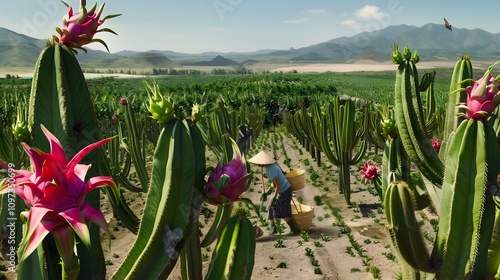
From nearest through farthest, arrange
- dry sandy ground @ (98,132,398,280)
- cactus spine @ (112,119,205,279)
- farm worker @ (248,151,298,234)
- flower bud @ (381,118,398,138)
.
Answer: cactus spine @ (112,119,205,279) < flower bud @ (381,118,398,138) < dry sandy ground @ (98,132,398,280) < farm worker @ (248,151,298,234)

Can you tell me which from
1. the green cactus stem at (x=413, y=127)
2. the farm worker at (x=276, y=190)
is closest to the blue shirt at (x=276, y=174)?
the farm worker at (x=276, y=190)

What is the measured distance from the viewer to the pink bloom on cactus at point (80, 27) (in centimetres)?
174

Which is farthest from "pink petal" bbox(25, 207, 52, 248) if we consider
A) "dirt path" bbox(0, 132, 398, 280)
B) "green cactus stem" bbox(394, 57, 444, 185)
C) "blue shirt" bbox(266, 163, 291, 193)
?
"blue shirt" bbox(266, 163, 291, 193)

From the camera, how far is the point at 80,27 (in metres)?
1.76

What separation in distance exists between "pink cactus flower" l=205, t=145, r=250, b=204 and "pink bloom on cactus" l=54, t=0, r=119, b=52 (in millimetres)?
769

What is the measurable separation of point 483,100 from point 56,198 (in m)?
2.12

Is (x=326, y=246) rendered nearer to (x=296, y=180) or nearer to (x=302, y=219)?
(x=302, y=219)

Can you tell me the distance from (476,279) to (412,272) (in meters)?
0.77

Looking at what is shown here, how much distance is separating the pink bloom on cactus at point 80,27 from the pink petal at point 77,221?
89 centimetres

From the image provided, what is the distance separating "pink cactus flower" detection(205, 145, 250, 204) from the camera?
169cm

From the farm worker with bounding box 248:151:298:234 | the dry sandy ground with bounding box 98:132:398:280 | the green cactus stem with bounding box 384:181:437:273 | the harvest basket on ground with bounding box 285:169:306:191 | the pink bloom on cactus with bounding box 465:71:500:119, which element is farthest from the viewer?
the harvest basket on ground with bounding box 285:169:306:191

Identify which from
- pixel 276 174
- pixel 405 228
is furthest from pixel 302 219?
pixel 405 228

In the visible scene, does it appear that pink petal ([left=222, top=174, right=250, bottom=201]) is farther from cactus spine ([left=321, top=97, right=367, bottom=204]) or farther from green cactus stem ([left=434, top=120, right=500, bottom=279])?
cactus spine ([left=321, top=97, right=367, bottom=204])

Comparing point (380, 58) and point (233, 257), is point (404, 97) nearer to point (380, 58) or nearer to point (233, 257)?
point (233, 257)
